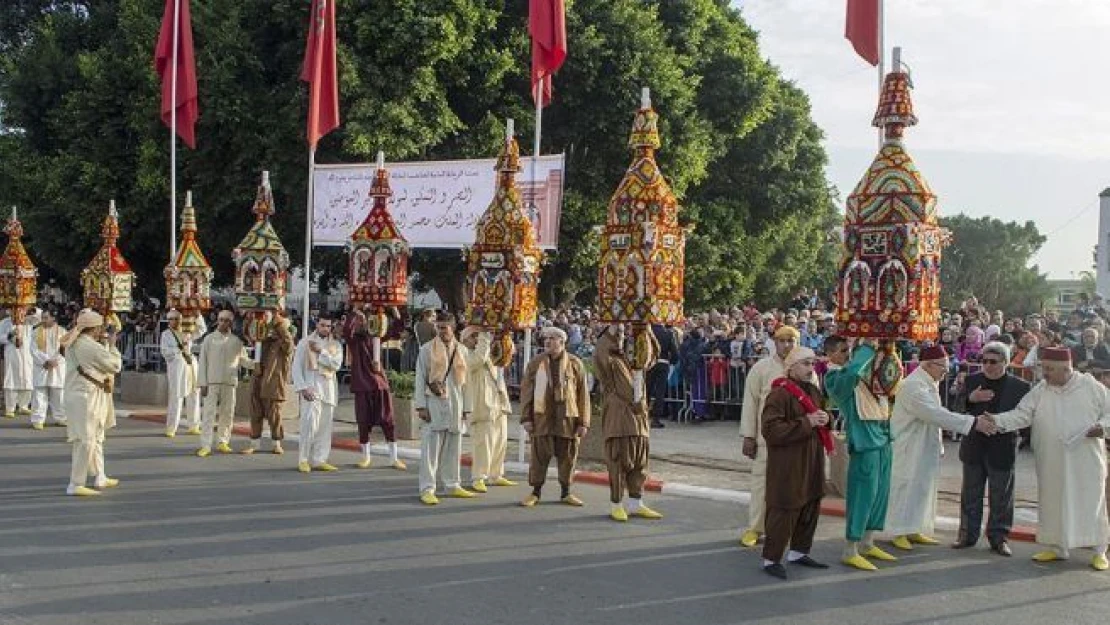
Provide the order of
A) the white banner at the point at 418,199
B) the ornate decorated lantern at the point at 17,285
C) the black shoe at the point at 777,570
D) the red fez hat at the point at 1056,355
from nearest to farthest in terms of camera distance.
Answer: the black shoe at the point at 777,570
the red fez hat at the point at 1056,355
the white banner at the point at 418,199
the ornate decorated lantern at the point at 17,285

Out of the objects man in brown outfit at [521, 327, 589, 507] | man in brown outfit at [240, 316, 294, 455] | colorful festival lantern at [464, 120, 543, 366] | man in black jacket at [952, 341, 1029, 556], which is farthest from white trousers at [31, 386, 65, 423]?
man in black jacket at [952, 341, 1029, 556]

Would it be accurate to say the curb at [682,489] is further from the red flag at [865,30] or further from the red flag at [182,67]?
the red flag at [182,67]

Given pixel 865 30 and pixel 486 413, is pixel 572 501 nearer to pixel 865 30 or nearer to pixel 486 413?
pixel 486 413

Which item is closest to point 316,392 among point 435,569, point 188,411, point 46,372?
point 188,411

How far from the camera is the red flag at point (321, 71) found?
15727 mm

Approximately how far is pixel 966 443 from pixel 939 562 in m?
1.19

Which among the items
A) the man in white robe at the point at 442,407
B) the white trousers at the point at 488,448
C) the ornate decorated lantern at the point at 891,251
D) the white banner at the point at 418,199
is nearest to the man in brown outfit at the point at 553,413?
the man in white robe at the point at 442,407

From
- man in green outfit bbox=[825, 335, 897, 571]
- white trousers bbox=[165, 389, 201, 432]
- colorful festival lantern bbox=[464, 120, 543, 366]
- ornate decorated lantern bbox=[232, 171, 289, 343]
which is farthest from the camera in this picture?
white trousers bbox=[165, 389, 201, 432]

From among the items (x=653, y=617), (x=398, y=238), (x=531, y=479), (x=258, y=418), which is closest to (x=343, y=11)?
(x=398, y=238)

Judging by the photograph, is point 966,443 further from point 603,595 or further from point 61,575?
point 61,575

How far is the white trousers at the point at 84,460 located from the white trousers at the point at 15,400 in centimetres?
741

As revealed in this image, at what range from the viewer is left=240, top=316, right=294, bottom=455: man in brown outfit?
1303 centimetres

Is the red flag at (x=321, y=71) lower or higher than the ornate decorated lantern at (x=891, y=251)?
higher

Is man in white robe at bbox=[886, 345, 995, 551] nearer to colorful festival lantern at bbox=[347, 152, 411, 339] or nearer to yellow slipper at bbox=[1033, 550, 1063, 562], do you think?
yellow slipper at bbox=[1033, 550, 1063, 562]
